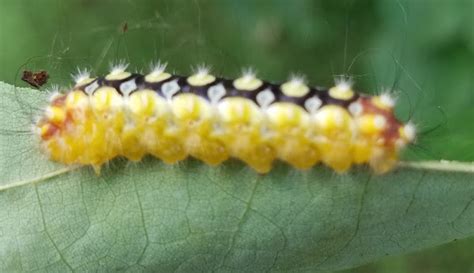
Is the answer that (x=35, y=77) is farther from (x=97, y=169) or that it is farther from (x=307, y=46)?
(x=307, y=46)

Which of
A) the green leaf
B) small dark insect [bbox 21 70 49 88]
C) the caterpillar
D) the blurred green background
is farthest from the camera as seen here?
the blurred green background

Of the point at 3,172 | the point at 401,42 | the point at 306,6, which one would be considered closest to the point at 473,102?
the point at 401,42

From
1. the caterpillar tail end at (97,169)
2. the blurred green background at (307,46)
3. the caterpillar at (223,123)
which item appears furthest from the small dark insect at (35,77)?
the caterpillar tail end at (97,169)

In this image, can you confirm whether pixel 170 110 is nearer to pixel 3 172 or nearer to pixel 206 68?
pixel 206 68

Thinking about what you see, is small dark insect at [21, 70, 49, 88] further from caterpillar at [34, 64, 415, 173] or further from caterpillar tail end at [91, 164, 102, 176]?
caterpillar tail end at [91, 164, 102, 176]

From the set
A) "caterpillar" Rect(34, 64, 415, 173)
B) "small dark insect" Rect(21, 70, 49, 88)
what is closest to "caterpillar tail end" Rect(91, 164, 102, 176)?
"caterpillar" Rect(34, 64, 415, 173)

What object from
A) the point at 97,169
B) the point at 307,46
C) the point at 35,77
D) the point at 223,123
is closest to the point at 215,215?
the point at 223,123
